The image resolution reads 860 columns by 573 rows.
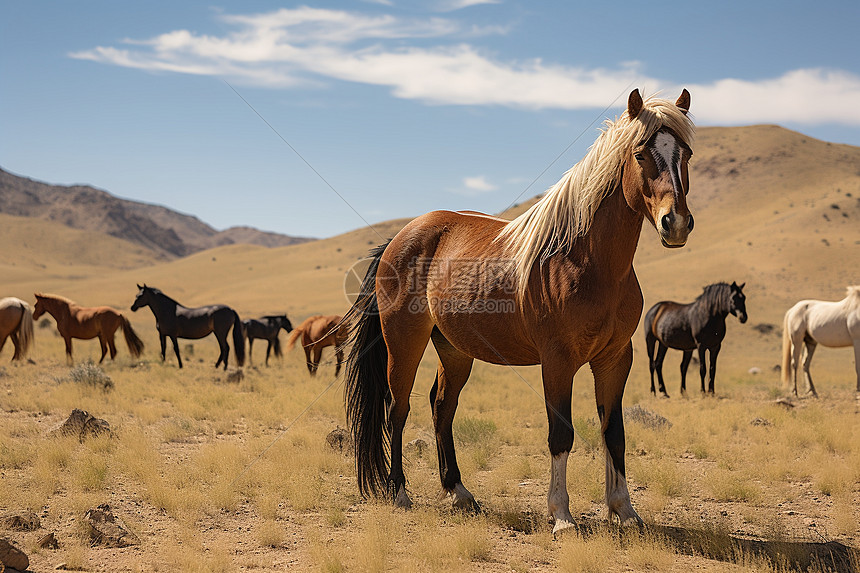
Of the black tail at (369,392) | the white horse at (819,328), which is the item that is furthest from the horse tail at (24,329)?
the white horse at (819,328)

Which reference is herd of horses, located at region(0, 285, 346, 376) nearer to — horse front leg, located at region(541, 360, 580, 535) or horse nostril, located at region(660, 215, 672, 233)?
horse front leg, located at region(541, 360, 580, 535)

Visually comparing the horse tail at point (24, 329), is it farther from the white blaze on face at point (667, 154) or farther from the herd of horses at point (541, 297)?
the white blaze on face at point (667, 154)

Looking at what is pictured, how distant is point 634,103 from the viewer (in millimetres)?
4625

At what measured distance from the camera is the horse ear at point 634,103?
4.60 metres

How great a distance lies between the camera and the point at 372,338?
6.74 meters

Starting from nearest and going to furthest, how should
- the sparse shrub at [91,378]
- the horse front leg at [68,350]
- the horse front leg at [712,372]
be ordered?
the sparse shrub at [91,378], the horse front leg at [712,372], the horse front leg at [68,350]

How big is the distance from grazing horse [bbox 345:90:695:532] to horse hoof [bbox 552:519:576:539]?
0.02m

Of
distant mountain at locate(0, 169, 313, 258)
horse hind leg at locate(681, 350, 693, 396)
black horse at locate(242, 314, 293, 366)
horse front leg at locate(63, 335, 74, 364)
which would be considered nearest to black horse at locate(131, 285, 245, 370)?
horse front leg at locate(63, 335, 74, 364)

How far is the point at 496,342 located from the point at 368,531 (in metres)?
1.94

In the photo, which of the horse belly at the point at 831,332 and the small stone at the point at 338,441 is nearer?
the small stone at the point at 338,441

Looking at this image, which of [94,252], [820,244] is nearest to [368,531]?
[820,244]

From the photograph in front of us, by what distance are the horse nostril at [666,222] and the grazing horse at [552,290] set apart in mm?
12

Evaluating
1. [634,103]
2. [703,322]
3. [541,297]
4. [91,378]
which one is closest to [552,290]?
[541,297]

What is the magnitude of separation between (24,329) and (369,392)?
13.8m
